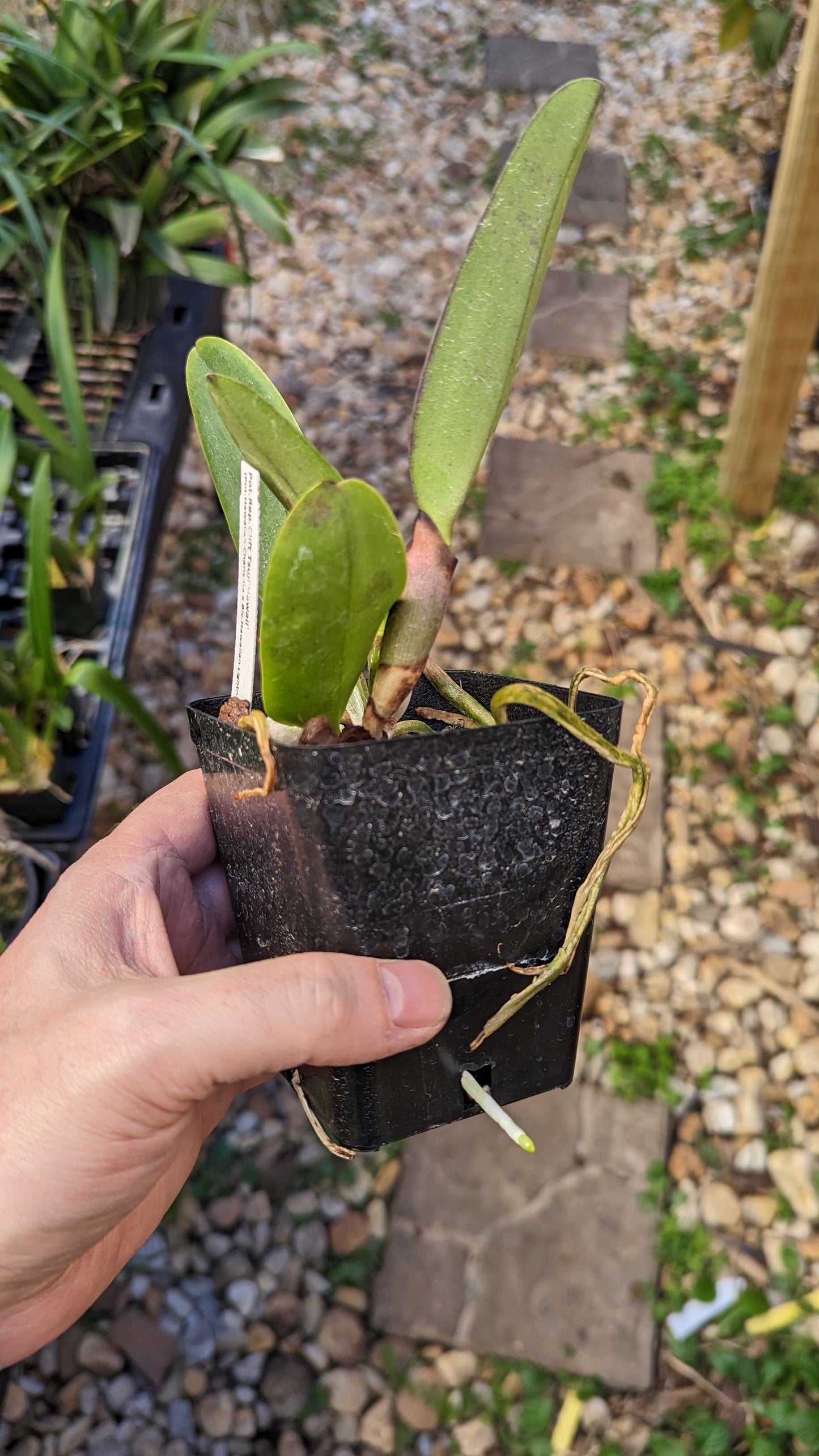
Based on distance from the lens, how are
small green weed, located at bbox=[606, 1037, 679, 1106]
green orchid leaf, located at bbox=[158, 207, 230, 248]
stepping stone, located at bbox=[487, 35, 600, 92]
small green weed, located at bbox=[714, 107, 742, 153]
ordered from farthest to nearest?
stepping stone, located at bbox=[487, 35, 600, 92], small green weed, located at bbox=[714, 107, 742, 153], green orchid leaf, located at bbox=[158, 207, 230, 248], small green weed, located at bbox=[606, 1037, 679, 1106]

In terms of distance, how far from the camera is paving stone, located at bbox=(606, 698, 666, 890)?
157 cm


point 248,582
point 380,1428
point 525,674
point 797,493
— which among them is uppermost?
point 248,582

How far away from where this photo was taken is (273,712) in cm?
55

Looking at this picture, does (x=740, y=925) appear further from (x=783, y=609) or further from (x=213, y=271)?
(x=213, y=271)

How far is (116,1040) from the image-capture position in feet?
1.86

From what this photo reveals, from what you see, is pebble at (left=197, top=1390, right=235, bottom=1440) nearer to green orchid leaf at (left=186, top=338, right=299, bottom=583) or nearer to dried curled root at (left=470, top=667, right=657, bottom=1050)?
dried curled root at (left=470, top=667, right=657, bottom=1050)

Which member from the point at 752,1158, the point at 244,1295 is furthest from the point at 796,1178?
the point at 244,1295

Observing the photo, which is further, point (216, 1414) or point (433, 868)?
point (216, 1414)

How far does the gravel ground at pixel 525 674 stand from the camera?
1222 millimetres

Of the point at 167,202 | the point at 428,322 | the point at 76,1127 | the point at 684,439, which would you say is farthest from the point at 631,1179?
the point at 428,322

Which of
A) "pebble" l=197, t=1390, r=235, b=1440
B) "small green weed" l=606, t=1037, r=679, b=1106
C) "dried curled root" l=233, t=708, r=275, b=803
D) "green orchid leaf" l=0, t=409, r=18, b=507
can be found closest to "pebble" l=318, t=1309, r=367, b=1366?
"pebble" l=197, t=1390, r=235, b=1440

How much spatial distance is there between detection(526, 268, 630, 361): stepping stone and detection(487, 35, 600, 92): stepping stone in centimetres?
104

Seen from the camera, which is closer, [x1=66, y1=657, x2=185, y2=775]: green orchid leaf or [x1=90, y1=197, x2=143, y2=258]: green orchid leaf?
[x1=66, y1=657, x2=185, y2=775]: green orchid leaf

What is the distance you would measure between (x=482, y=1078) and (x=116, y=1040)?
24cm
